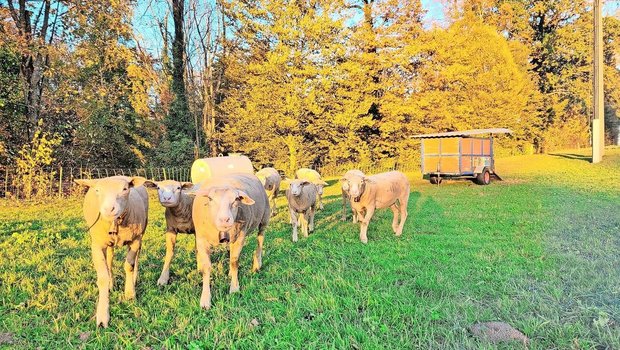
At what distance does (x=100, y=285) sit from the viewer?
13.6 feet

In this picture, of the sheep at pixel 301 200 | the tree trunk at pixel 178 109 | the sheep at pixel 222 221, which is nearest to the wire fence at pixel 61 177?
the tree trunk at pixel 178 109

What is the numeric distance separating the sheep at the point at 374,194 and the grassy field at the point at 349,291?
0.40 meters

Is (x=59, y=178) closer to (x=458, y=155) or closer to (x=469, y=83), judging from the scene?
(x=458, y=155)

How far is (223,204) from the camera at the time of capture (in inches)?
176

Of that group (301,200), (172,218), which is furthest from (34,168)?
(172,218)

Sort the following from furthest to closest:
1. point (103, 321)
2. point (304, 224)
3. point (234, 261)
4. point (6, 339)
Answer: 1. point (304, 224)
2. point (234, 261)
3. point (103, 321)
4. point (6, 339)

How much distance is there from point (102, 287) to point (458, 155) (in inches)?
622

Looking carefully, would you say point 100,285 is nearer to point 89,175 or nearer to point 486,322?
point 486,322

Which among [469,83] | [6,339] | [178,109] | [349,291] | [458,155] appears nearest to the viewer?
[6,339]

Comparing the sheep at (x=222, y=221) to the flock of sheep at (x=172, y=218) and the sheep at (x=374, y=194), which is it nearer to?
the flock of sheep at (x=172, y=218)

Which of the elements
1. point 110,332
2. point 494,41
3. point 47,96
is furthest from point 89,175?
point 494,41

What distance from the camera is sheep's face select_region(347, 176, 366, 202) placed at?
7668mm

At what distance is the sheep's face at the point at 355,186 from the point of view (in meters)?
7.67

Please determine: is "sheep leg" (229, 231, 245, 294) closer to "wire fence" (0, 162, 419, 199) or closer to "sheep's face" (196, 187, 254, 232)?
"sheep's face" (196, 187, 254, 232)
